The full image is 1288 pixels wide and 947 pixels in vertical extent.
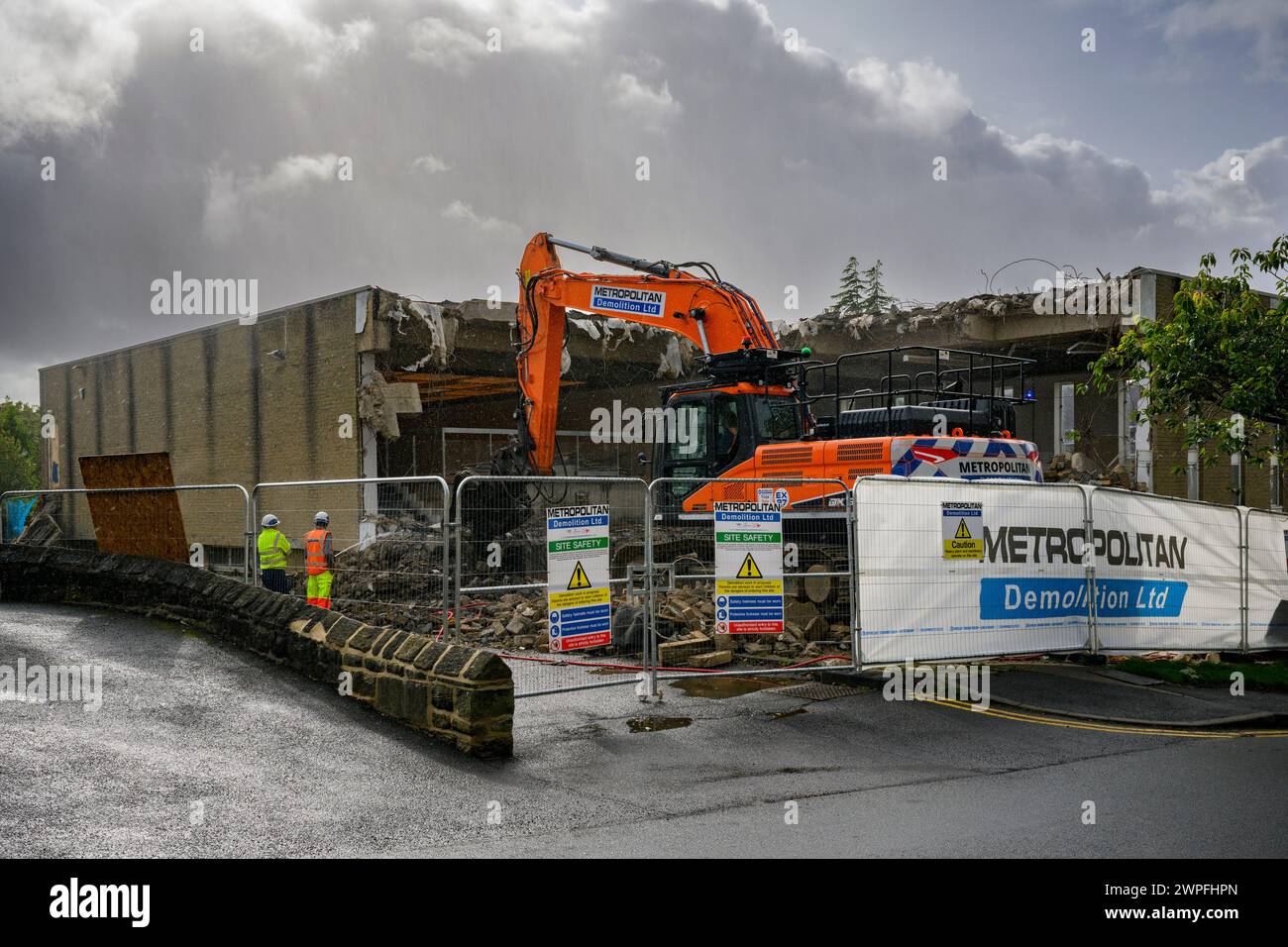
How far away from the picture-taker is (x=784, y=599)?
1336 cm

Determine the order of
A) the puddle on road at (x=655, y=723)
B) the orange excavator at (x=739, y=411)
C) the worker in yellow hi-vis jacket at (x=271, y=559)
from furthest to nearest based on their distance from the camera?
the orange excavator at (x=739, y=411), the worker in yellow hi-vis jacket at (x=271, y=559), the puddle on road at (x=655, y=723)

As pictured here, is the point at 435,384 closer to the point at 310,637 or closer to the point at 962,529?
the point at 310,637

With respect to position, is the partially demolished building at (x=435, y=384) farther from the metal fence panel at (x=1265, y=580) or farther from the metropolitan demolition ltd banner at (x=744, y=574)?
the metropolitan demolition ltd banner at (x=744, y=574)

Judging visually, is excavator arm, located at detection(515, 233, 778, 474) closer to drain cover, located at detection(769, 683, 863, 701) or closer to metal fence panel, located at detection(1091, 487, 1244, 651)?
metal fence panel, located at detection(1091, 487, 1244, 651)

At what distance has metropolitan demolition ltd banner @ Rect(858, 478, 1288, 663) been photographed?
1137 centimetres

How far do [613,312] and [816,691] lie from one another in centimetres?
894

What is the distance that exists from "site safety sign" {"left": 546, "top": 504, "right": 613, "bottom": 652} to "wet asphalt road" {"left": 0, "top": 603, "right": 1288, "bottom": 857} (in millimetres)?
774

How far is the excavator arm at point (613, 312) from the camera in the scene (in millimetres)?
18109

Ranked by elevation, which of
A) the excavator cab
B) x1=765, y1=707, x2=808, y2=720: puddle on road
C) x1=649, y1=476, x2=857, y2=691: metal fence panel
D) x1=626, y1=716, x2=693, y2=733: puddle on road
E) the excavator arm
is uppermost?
the excavator arm

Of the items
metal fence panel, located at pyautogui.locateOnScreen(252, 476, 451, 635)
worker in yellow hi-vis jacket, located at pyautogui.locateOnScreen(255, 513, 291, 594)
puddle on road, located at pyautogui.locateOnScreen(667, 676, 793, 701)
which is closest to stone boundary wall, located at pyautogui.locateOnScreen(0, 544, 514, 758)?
worker in yellow hi-vis jacket, located at pyautogui.locateOnScreen(255, 513, 291, 594)

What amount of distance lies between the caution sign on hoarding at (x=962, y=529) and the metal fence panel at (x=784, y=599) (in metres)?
1.07

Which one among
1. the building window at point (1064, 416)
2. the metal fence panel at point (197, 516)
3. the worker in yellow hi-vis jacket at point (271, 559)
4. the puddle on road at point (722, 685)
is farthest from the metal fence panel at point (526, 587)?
the building window at point (1064, 416)
